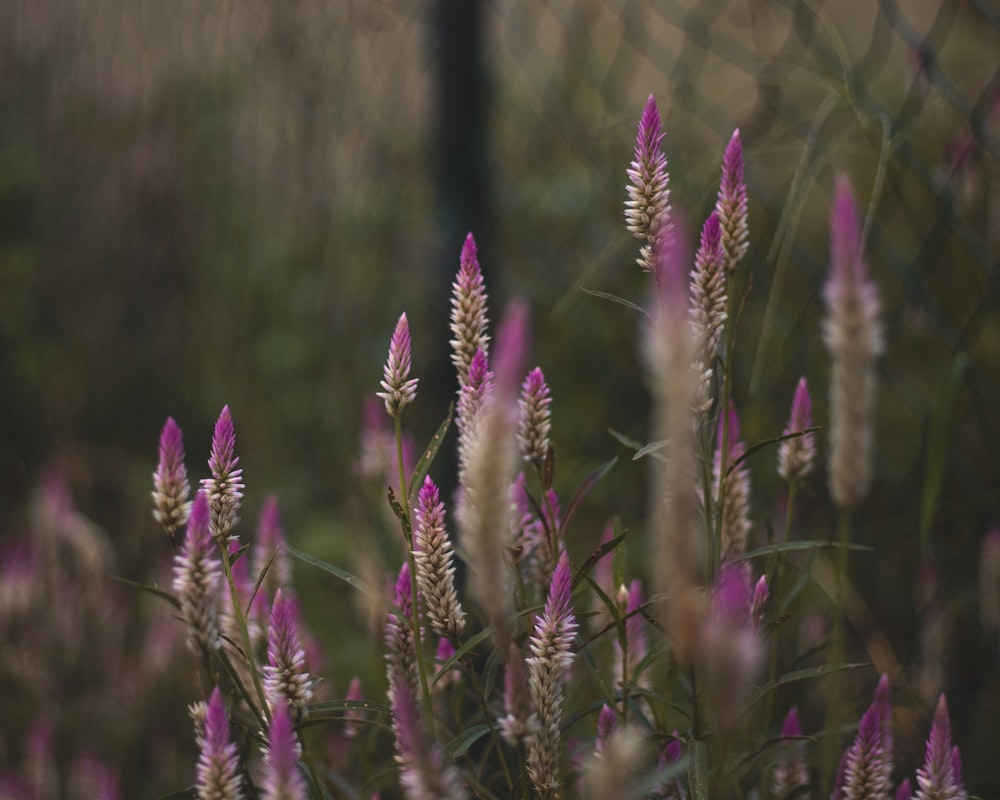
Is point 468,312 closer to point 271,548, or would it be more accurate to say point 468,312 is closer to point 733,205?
point 733,205

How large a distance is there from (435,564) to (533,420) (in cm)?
13

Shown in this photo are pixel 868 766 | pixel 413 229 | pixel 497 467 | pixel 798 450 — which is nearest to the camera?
pixel 497 467

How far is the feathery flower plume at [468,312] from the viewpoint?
0.78 metres

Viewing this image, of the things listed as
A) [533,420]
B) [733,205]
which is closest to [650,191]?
[733,205]

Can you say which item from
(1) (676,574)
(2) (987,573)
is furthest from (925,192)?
(1) (676,574)

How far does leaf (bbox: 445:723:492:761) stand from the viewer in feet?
2.67

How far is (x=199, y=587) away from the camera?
31.1 inches

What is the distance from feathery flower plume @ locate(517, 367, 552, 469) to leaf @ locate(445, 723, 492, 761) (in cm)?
20

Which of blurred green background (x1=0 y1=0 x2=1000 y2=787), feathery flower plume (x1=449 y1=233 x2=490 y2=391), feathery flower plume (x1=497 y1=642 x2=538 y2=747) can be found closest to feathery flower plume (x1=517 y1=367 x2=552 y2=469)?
feathery flower plume (x1=449 y1=233 x2=490 y2=391)

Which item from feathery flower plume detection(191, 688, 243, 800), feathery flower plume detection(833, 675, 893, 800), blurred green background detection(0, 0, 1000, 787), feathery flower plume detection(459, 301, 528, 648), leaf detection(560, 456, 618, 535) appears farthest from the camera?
blurred green background detection(0, 0, 1000, 787)

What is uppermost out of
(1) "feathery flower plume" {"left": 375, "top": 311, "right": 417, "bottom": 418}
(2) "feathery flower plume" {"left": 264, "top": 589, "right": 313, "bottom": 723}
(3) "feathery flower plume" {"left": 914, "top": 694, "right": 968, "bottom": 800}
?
(1) "feathery flower plume" {"left": 375, "top": 311, "right": 417, "bottom": 418}

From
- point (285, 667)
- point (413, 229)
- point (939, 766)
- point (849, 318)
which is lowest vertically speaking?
point (939, 766)

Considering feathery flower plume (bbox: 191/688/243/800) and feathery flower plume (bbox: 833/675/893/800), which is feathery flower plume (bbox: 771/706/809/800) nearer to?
feathery flower plume (bbox: 833/675/893/800)

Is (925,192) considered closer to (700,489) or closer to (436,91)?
(436,91)
